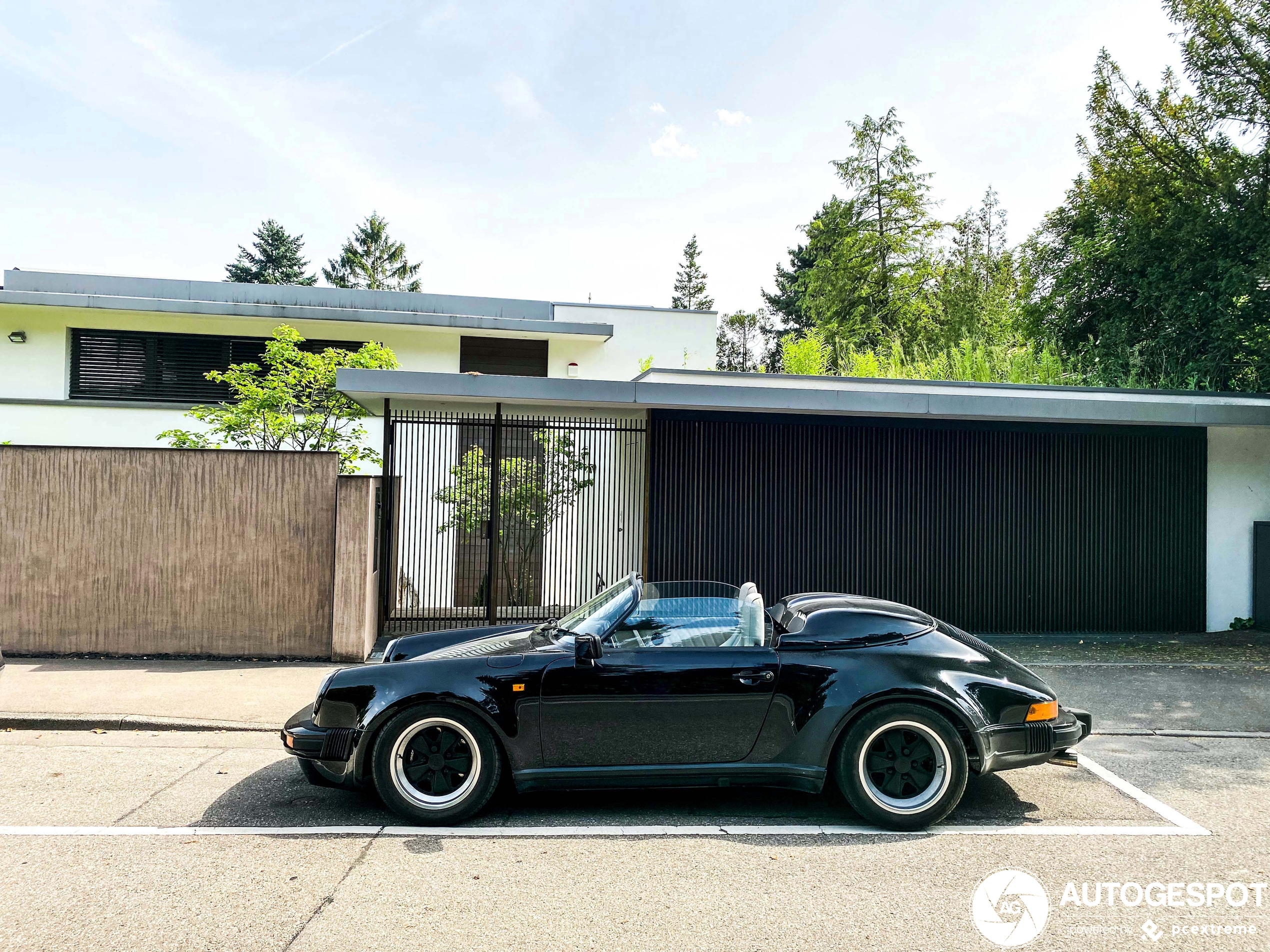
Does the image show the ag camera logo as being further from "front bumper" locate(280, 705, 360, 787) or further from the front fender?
"front bumper" locate(280, 705, 360, 787)

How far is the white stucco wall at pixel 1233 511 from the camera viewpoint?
35.9 ft

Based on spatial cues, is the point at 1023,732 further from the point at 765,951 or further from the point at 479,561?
the point at 479,561

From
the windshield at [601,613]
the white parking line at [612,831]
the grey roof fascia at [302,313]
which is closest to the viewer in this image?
the white parking line at [612,831]

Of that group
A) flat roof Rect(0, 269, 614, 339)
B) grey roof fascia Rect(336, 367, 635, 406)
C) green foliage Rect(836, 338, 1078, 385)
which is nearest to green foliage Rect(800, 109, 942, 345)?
green foliage Rect(836, 338, 1078, 385)

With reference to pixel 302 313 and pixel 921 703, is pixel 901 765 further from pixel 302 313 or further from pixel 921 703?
pixel 302 313

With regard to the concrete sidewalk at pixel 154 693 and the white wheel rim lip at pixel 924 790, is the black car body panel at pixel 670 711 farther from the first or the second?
the concrete sidewalk at pixel 154 693

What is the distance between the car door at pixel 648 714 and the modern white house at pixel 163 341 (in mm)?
11980

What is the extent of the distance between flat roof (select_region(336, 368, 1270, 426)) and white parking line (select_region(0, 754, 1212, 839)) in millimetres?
5279

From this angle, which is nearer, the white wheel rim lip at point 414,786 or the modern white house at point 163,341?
the white wheel rim lip at point 414,786

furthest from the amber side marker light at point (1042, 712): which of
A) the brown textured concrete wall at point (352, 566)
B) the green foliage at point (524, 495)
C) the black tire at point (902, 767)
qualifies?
the brown textured concrete wall at point (352, 566)

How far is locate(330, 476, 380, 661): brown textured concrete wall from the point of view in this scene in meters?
8.79

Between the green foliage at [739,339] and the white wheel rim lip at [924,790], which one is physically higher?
the green foliage at [739,339]

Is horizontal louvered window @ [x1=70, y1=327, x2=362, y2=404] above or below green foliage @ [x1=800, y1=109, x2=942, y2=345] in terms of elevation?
below

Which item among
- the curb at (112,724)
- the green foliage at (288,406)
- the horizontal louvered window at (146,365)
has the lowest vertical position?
the curb at (112,724)
